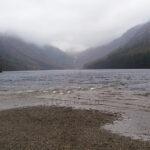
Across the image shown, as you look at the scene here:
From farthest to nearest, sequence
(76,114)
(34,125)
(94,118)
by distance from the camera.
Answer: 1. (76,114)
2. (94,118)
3. (34,125)

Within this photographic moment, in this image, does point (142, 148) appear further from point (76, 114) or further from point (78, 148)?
point (76, 114)

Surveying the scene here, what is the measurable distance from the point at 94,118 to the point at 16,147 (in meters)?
15.4

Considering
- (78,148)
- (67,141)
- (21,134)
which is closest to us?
(78,148)

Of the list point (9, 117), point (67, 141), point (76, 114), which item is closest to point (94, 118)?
point (76, 114)

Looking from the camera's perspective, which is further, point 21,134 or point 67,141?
point 21,134

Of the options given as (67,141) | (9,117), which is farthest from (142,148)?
(9,117)

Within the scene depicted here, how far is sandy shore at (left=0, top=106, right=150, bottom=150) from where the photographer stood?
2339cm

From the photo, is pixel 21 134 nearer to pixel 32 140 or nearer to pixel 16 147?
pixel 32 140

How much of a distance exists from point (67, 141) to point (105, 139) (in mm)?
3094

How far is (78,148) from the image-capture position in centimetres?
2256

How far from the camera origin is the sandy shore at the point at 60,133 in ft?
76.7

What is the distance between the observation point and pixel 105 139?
84.3ft

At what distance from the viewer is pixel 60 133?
27.9 meters

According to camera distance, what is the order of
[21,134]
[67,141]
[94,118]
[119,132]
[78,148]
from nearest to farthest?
1. [78,148]
2. [67,141]
3. [21,134]
4. [119,132]
5. [94,118]
